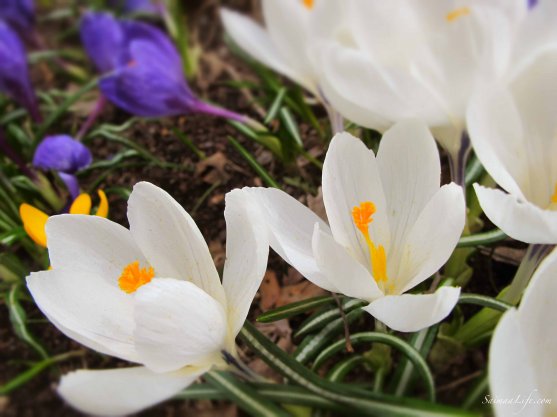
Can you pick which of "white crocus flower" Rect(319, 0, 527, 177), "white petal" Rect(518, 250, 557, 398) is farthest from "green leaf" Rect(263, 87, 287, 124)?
"white petal" Rect(518, 250, 557, 398)

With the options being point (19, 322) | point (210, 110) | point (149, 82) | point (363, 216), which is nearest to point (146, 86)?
point (149, 82)

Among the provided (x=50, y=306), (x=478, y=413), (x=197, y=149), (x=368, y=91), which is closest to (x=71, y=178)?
(x=197, y=149)

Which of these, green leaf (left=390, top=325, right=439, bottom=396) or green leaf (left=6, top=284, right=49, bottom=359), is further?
green leaf (left=6, top=284, right=49, bottom=359)

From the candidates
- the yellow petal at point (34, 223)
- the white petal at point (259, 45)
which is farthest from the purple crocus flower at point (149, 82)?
the yellow petal at point (34, 223)

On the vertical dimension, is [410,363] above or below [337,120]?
below

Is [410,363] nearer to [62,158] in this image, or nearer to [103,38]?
[62,158]

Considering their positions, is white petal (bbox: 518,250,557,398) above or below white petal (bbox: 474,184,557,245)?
below

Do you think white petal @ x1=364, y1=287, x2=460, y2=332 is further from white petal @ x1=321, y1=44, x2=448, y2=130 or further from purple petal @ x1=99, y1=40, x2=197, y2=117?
purple petal @ x1=99, y1=40, x2=197, y2=117
